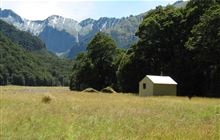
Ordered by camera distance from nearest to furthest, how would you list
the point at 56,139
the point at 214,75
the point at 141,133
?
the point at 56,139 < the point at 141,133 < the point at 214,75

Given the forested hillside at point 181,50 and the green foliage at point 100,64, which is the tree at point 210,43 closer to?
the forested hillside at point 181,50

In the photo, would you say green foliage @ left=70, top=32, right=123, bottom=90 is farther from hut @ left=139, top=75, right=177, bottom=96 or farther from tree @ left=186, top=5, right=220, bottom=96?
hut @ left=139, top=75, right=177, bottom=96

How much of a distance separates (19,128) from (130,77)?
55.9 meters

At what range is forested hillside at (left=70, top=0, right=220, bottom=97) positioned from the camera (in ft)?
182

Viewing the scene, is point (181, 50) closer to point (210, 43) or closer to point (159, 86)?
point (210, 43)

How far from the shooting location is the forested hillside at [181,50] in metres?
55.5

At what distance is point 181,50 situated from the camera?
213 ft

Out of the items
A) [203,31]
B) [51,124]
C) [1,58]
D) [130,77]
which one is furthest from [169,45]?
[1,58]

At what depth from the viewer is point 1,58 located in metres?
195

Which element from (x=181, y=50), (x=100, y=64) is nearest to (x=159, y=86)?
(x=181, y=50)

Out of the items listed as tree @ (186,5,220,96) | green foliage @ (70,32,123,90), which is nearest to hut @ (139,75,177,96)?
tree @ (186,5,220,96)

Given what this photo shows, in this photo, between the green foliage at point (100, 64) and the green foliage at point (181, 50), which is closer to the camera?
the green foliage at point (181, 50)

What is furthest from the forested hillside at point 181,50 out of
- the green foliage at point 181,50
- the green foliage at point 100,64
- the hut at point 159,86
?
the green foliage at point 100,64

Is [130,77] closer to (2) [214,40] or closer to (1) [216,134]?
(2) [214,40]
